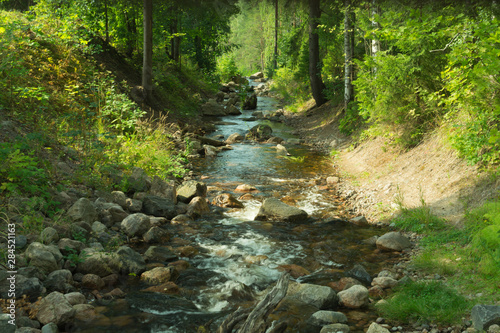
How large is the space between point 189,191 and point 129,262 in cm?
341

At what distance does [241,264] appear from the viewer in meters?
5.91

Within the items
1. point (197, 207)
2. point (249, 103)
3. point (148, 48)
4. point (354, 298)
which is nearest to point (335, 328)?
point (354, 298)

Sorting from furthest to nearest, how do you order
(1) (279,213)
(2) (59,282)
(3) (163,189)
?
(3) (163,189), (1) (279,213), (2) (59,282)

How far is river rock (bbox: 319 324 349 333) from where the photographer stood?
4116 mm

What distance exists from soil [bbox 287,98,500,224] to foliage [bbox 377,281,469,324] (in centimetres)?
202

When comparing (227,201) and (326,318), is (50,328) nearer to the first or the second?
(326,318)

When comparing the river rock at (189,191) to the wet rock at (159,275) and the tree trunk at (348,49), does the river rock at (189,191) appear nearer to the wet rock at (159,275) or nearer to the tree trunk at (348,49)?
the wet rock at (159,275)

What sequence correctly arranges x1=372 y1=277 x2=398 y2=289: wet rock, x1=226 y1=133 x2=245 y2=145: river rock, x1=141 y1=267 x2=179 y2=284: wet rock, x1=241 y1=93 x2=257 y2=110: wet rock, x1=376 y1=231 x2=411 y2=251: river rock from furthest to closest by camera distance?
x1=241 y1=93 x2=257 y2=110: wet rock < x1=226 y1=133 x2=245 y2=145: river rock < x1=376 y1=231 x2=411 y2=251: river rock < x1=141 y1=267 x2=179 y2=284: wet rock < x1=372 y1=277 x2=398 y2=289: wet rock

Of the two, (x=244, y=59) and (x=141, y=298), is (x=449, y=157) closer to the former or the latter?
(x=141, y=298)

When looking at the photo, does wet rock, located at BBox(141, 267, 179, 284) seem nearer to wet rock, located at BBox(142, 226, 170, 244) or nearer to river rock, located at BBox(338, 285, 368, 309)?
wet rock, located at BBox(142, 226, 170, 244)

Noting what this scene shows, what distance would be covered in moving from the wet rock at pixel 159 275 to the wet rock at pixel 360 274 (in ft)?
8.37

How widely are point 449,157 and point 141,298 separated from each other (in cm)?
632

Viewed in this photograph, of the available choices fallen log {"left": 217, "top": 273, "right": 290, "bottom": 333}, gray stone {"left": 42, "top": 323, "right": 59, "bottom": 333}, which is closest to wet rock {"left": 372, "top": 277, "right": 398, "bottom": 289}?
fallen log {"left": 217, "top": 273, "right": 290, "bottom": 333}

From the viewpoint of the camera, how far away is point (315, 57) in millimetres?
18969
